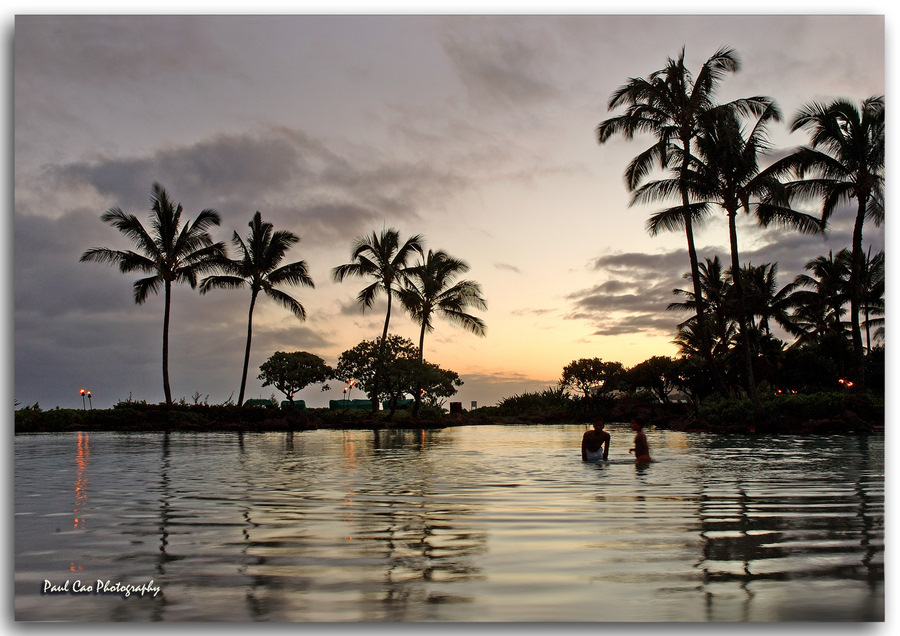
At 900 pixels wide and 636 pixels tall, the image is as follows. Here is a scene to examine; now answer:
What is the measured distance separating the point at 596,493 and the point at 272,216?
32286 mm

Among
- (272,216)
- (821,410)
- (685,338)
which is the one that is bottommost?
(821,410)

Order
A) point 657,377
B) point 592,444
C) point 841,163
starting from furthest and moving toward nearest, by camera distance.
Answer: point 657,377 < point 841,163 < point 592,444

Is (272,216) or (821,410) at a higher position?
(272,216)

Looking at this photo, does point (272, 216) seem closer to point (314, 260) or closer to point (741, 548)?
point (314, 260)

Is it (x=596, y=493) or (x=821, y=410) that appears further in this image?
(x=821, y=410)

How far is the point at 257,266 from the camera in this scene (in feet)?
122

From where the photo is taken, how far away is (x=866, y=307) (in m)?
33.9

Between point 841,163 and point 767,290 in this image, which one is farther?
point 767,290

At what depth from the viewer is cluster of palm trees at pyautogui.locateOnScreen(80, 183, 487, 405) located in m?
32.8

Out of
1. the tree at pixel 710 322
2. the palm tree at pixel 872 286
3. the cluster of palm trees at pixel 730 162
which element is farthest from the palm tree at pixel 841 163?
the tree at pixel 710 322

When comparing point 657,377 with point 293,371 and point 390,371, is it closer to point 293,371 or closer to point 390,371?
point 390,371

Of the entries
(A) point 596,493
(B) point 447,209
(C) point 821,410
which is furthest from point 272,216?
(A) point 596,493

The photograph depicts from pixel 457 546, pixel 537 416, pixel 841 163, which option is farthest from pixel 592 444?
pixel 537 416

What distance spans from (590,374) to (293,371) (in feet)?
69.9
